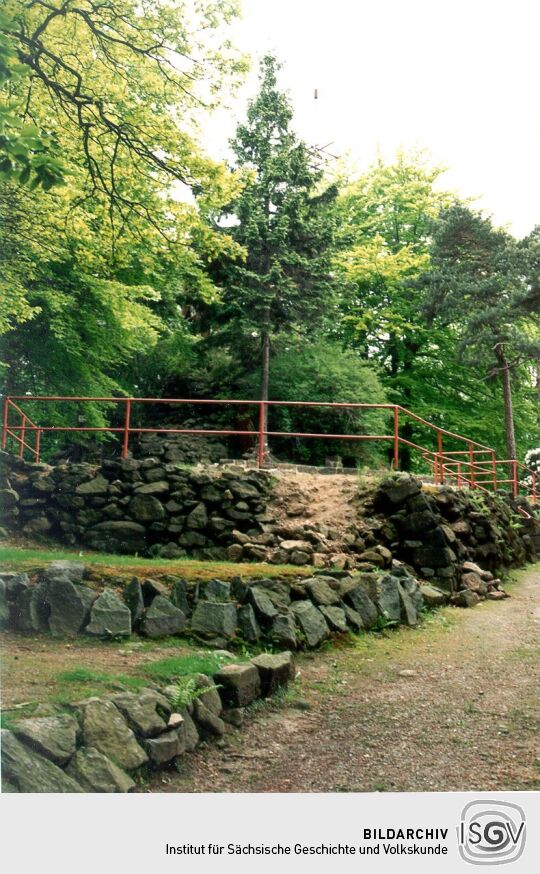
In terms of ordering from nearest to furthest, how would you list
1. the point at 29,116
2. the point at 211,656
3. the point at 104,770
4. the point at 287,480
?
the point at 104,770
the point at 211,656
the point at 29,116
the point at 287,480

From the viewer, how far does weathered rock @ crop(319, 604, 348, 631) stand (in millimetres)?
6027

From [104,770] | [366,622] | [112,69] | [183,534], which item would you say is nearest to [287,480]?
[183,534]

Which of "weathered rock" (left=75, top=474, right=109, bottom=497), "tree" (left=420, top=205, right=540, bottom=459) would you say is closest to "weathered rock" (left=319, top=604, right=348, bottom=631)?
"weathered rock" (left=75, top=474, right=109, bottom=497)

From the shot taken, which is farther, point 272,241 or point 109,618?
point 272,241

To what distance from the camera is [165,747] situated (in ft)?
11.1

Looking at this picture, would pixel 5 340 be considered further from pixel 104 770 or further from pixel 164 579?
pixel 104 770

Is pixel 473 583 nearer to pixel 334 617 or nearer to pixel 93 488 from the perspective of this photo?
pixel 334 617

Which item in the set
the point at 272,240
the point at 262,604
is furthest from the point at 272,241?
A: the point at 262,604

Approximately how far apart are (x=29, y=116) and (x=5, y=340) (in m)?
3.49

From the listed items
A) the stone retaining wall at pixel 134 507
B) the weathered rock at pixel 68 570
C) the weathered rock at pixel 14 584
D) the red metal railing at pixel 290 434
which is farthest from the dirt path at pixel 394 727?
the red metal railing at pixel 290 434

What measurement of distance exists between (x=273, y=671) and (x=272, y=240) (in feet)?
27.3

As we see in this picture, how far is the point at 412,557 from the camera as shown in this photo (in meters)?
8.05

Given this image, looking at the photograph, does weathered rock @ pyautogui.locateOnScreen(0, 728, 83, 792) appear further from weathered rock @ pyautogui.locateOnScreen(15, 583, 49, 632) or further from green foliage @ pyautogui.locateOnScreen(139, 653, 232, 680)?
weathered rock @ pyautogui.locateOnScreen(15, 583, 49, 632)

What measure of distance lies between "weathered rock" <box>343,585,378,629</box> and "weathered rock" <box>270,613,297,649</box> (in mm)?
993
